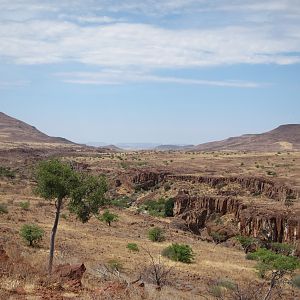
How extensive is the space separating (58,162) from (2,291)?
666 centimetres

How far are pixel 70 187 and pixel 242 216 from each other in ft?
69.8

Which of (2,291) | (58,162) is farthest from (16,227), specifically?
(2,291)

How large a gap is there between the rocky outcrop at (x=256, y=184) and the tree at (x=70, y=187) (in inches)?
1057

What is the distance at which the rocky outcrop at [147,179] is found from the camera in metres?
50.9

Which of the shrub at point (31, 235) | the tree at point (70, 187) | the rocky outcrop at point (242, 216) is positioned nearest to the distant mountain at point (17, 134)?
the rocky outcrop at point (242, 216)

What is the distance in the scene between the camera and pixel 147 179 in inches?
2052

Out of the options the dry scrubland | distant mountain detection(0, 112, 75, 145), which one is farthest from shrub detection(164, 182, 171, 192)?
distant mountain detection(0, 112, 75, 145)

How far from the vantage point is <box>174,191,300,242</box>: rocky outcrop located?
30094 millimetres

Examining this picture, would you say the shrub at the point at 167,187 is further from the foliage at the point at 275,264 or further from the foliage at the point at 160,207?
the foliage at the point at 275,264

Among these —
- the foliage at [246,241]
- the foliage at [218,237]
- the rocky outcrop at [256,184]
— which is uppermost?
the rocky outcrop at [256,184]

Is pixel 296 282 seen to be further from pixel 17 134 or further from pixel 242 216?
pixel 17 134

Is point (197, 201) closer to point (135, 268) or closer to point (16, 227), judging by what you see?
point (16, 227)

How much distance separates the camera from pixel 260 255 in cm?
2188

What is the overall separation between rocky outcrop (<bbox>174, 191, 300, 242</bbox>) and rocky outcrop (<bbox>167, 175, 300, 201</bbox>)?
5153 mm
